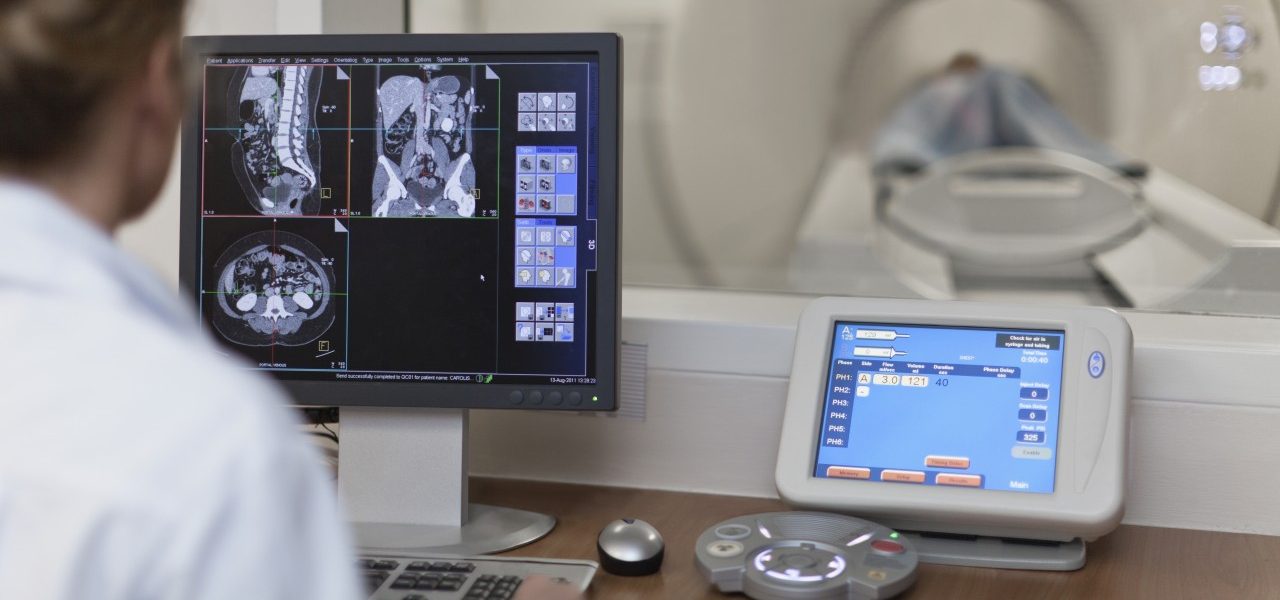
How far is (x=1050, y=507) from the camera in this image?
1.08 meters

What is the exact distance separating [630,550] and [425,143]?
45 cm

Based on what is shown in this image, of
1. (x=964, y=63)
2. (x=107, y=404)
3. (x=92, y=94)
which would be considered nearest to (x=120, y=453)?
(x=107, y=404)

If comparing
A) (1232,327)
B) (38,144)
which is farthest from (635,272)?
(38,144)

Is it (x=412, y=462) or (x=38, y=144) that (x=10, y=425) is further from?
(x=412, y=462)

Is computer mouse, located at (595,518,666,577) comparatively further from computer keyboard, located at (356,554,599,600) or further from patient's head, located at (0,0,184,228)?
patient's head, located at (0,0,184,228)

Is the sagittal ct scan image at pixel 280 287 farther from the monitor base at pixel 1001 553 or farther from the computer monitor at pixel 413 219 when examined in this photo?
the monitor base at pixel 1001 553

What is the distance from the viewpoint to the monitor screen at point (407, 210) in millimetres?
1167

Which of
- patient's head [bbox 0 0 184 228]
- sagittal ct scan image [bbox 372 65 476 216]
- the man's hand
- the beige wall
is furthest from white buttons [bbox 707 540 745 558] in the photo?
the beige wall

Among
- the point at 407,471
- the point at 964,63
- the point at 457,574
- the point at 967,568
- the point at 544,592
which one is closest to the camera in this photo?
the point at 544,592

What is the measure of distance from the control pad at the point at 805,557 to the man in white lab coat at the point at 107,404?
0.56 metres

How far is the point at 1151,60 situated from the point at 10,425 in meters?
4.08

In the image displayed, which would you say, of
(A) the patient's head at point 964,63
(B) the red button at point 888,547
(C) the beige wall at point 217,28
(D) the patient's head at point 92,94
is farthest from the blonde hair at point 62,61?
(A) the patient's head at point 964,63

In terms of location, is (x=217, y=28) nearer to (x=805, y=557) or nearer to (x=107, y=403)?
(x=805, y=557)

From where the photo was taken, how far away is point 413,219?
118 cm
